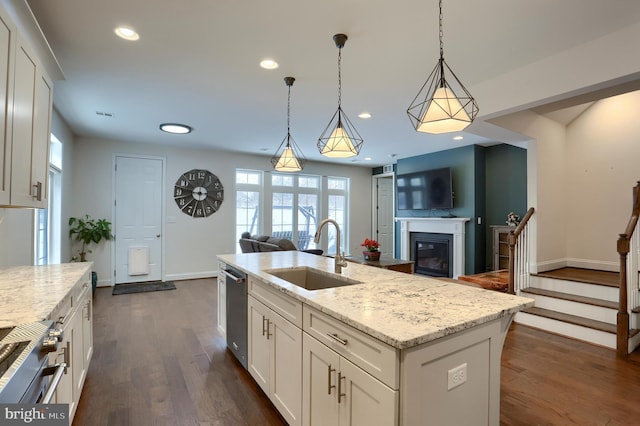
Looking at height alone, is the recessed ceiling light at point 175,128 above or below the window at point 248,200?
above

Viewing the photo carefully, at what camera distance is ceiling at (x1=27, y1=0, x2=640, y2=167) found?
213 centimetres

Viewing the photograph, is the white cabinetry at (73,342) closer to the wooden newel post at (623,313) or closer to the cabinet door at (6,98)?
the cabinet door at (6,98)

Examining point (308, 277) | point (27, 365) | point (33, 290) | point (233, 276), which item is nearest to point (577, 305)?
point (308, 277)

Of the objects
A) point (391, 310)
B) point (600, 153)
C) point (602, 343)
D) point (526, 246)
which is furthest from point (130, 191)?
point (600, 153)

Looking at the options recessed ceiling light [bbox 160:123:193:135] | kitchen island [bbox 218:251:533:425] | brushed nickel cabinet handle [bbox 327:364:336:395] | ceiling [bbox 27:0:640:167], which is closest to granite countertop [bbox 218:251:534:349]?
kitchen island [bbox 218:251:533:425]

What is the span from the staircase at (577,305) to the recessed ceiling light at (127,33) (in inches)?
192

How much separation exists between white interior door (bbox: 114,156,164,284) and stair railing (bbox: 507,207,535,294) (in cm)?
593

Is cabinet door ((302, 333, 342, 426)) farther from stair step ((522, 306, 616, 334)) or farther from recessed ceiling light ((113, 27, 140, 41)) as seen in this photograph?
stair step ((522, 306, 616, 334))

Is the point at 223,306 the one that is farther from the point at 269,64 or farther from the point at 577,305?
the point at 577,305

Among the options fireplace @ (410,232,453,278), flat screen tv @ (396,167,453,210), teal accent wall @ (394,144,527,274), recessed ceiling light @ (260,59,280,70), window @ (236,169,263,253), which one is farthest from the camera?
window @ (236,169,263,253)

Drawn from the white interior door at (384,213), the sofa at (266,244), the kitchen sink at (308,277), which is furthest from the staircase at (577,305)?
the white interior door at (384,213)

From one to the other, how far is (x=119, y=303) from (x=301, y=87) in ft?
13.2

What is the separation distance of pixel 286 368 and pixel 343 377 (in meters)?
0.61

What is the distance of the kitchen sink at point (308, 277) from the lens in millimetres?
2312
